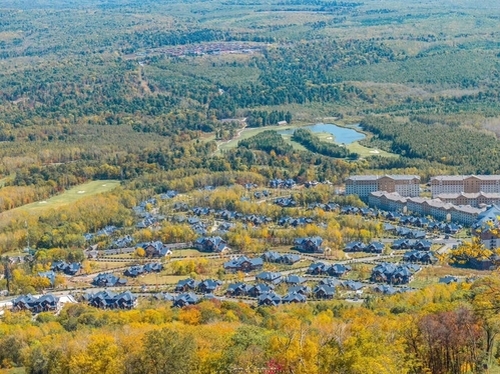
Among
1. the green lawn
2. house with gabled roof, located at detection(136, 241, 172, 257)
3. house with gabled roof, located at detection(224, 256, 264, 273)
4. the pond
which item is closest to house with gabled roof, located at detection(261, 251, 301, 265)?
house with gabled roof, located at detection(224, 256, 264, 273)

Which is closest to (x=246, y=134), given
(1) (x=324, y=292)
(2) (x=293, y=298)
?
(1) (x=324, y=292)

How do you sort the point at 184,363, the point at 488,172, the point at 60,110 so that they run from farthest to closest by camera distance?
1. the point at 60,110
2. the point at 488,172
3. the point at 184,363

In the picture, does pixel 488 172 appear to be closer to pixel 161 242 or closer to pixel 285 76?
pixel 161 242

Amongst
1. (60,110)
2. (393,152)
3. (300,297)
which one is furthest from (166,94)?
(300,297)

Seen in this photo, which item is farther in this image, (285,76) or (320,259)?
(285,76)

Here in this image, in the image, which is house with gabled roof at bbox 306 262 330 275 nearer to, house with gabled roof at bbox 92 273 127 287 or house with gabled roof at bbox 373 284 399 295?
house with gabled roof at bbox 373 284 399 295

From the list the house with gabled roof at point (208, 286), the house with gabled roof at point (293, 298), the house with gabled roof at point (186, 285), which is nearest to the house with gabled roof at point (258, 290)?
the house with gabled roof at point (293, 298)
